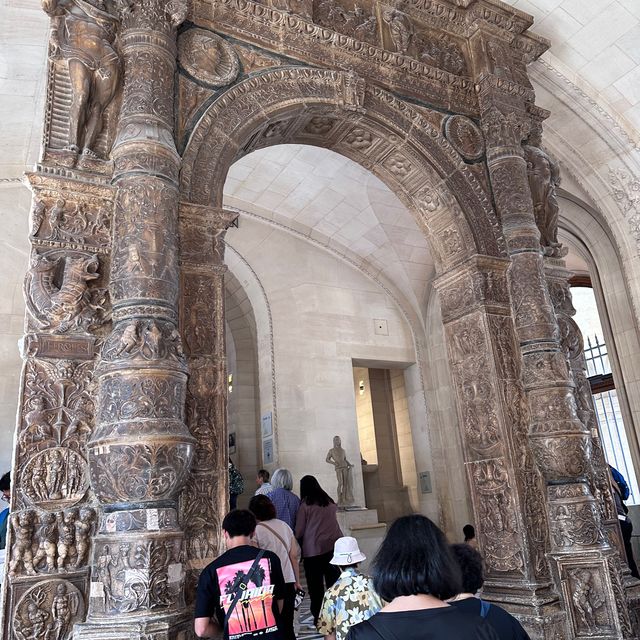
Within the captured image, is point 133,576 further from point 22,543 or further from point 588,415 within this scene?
point 588,415

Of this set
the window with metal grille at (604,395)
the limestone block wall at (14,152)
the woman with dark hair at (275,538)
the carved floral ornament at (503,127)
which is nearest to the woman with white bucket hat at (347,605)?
the woman with dark hair at (275,538)

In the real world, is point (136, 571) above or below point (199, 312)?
below

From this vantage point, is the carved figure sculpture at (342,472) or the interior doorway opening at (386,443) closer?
the carved figure sculpture at (342,472)

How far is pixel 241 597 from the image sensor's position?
2.55m

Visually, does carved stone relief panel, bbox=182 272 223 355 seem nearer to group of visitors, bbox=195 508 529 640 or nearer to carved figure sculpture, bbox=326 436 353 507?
group of visitors, bbox=195 508 529 640

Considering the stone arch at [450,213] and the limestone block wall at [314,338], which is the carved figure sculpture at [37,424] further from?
the limestone block wall at [314,338]

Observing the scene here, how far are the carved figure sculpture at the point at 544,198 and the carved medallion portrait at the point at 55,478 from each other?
4.84 metres

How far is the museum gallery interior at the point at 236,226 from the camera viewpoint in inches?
130

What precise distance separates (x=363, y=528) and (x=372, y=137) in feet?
21.0

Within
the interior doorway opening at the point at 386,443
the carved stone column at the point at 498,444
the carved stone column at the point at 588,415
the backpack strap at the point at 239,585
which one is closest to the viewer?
the backpack strap at the point at 239,585

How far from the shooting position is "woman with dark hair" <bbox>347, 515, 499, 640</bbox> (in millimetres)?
1459

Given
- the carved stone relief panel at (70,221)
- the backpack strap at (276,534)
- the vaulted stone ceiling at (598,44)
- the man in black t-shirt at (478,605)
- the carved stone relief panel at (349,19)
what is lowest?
the man in black t-shirt at (478,605)

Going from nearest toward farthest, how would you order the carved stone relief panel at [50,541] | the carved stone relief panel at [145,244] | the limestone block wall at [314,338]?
the carved stone relief panel at [50,541], the carved stone relief panel at [145,244], the limestone block wall at [314,338]

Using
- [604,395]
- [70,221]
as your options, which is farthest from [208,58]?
[604,395]
